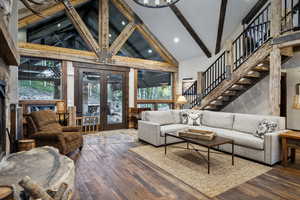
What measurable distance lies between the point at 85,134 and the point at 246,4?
681cm

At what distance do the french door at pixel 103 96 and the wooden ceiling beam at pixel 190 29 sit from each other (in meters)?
2.96

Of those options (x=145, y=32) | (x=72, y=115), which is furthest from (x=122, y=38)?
(x=72, y=115)

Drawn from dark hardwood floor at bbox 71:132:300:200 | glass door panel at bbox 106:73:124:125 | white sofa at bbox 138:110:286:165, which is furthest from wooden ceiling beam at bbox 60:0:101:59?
dark hardwood floor at bbox 71:132:300:200

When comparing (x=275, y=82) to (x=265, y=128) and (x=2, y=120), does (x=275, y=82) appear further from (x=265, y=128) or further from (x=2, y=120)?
(x=2, y=120)

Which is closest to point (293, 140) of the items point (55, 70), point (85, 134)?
point (85, 134)

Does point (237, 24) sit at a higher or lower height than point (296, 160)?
higher

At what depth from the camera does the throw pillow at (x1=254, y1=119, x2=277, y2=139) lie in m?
3.24

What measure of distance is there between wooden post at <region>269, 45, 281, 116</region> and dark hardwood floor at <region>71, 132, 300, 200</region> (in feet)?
3.89

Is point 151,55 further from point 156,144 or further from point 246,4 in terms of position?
point 156,144

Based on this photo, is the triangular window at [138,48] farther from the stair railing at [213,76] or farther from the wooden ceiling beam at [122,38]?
the stair railing at [213,76]

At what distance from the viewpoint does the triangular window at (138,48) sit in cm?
707

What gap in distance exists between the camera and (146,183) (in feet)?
8.00

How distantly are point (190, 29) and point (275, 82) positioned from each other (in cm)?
370

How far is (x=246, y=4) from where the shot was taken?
5438 millimetres
